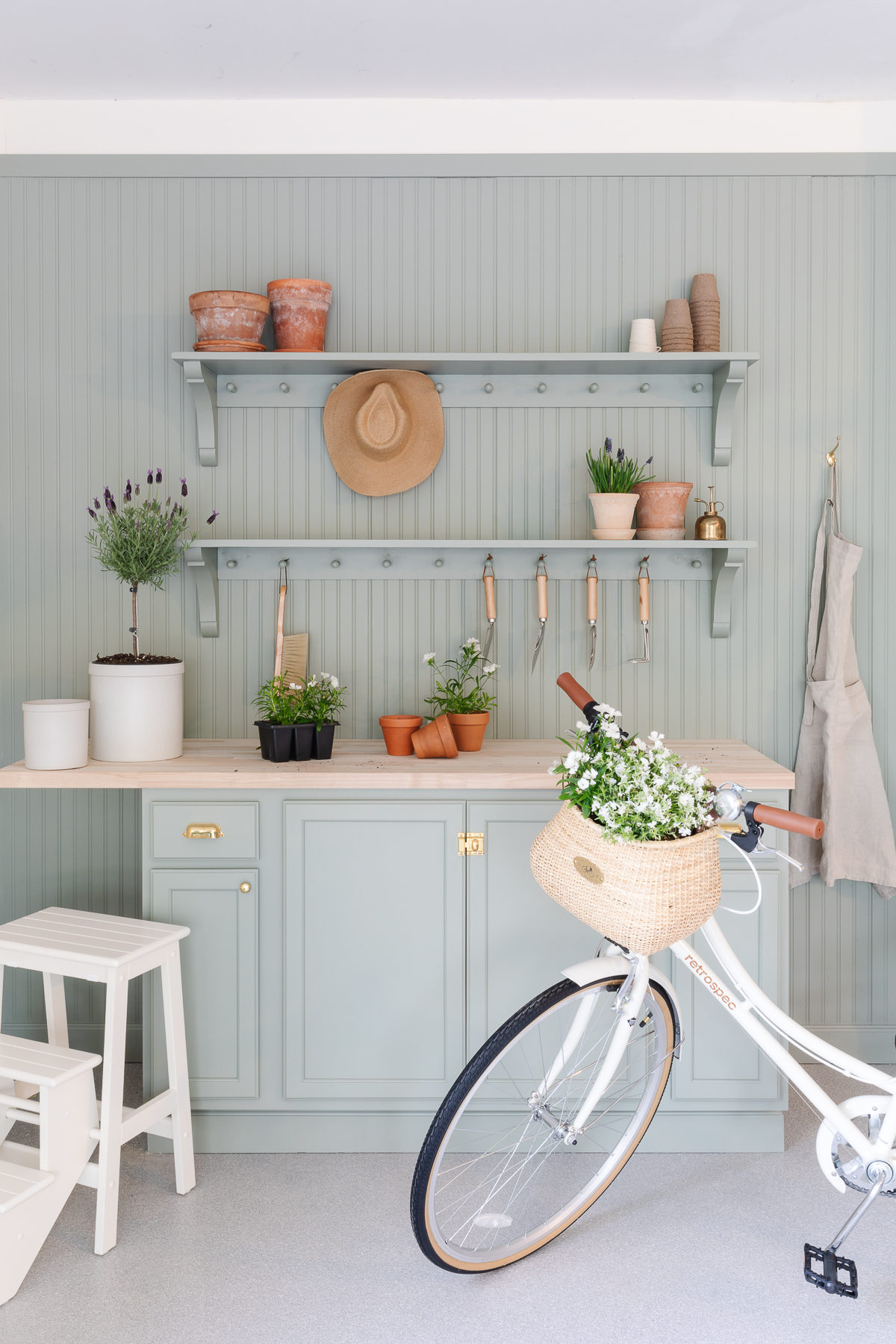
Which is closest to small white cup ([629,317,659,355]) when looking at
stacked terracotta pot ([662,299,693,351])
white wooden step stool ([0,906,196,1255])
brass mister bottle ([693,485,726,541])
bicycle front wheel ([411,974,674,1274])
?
stacked terracotta pot ([662,299,693,351])

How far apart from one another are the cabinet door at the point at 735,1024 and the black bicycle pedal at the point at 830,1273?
0.44 metres

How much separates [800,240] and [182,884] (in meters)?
2.35

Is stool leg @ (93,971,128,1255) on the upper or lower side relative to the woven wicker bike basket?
lower

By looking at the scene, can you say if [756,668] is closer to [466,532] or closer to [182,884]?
[466,532]

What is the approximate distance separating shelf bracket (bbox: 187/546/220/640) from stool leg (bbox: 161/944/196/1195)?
910mm

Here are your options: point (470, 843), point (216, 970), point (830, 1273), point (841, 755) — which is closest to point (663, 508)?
point (841, 755)

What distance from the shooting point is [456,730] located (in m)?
2.44

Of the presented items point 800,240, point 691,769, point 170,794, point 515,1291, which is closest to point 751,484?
point 800,240

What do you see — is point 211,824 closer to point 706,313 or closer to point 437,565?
point 437,565

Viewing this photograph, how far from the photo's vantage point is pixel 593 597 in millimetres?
2584

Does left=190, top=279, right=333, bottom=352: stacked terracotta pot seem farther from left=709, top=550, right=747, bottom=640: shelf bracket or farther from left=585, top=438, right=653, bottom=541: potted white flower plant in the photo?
left=709, top=550, right=747, bottom=640: shelf bracket

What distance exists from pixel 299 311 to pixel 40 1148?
1991 mm

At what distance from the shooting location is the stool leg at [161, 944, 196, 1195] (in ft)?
6.88

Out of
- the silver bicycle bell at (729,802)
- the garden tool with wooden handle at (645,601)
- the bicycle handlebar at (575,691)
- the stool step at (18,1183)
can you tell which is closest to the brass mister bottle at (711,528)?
the garden tool with wooden handle at (645,601)
